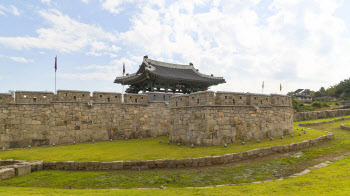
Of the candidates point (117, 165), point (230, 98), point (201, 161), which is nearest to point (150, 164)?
point (117, 165)

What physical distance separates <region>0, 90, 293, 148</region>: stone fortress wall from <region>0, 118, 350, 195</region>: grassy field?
295 centimetres

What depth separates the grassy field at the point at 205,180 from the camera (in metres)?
4.73

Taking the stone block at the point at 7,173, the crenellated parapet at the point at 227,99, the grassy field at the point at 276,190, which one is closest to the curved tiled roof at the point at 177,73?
the crenellated parapet at the point at 227,99

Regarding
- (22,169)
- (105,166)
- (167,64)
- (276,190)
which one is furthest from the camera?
(167,64)

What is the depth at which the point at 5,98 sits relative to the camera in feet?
35.9

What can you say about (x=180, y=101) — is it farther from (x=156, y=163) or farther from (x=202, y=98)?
(x=156, y=163)

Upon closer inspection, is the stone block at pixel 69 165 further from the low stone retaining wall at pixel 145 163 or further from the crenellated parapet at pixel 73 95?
the crenellated parapet at pixel 73 95

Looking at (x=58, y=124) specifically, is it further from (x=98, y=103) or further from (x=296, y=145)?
(x=296, y=145)

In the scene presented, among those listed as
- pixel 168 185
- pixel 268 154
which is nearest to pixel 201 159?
pixel 168 185

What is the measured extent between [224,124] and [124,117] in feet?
23.3

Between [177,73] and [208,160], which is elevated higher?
[177,73]

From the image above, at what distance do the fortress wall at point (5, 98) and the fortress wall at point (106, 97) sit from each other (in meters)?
4.29

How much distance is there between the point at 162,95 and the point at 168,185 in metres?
11.4

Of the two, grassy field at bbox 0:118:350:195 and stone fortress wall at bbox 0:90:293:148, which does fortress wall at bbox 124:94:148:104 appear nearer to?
stone fortress wall at bbox 0:90:293:148
